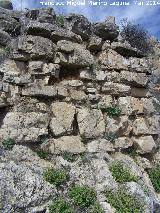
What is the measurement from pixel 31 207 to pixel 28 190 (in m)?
0.32

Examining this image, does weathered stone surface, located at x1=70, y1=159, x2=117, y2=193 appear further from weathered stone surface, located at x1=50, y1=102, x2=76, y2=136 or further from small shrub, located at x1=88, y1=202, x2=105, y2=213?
weathered stone surface, located at x1=50, y1=102, x2=76, y2=136

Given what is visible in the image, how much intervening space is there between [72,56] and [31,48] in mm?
1112

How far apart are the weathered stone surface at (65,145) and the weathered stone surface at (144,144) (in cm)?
180

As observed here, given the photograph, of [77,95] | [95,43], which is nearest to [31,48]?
[77,95]

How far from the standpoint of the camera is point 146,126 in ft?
29.0

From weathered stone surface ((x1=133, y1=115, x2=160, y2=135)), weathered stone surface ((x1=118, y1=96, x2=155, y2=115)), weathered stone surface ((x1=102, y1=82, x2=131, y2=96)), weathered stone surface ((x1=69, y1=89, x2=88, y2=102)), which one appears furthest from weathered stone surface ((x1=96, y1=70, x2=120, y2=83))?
weathered stone surface ((x1=133, y1=115, x2=160, y2=135))

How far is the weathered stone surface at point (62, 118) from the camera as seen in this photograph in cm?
747

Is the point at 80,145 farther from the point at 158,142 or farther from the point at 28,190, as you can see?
the point at 158,142

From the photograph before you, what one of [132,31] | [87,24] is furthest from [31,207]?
[132,31]

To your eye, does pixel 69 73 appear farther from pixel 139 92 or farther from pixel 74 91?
pixel 139 92

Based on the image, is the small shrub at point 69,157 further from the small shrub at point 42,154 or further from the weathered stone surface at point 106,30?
the weathered stone surface at point 106,30

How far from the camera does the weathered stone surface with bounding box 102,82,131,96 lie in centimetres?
854

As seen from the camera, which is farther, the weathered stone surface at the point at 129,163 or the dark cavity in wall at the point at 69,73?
the dark cavity in wall at the point at 69,73

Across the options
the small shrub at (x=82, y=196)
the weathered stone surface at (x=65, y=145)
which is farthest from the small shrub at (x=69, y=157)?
the small shrub at (x=82, y=196)
